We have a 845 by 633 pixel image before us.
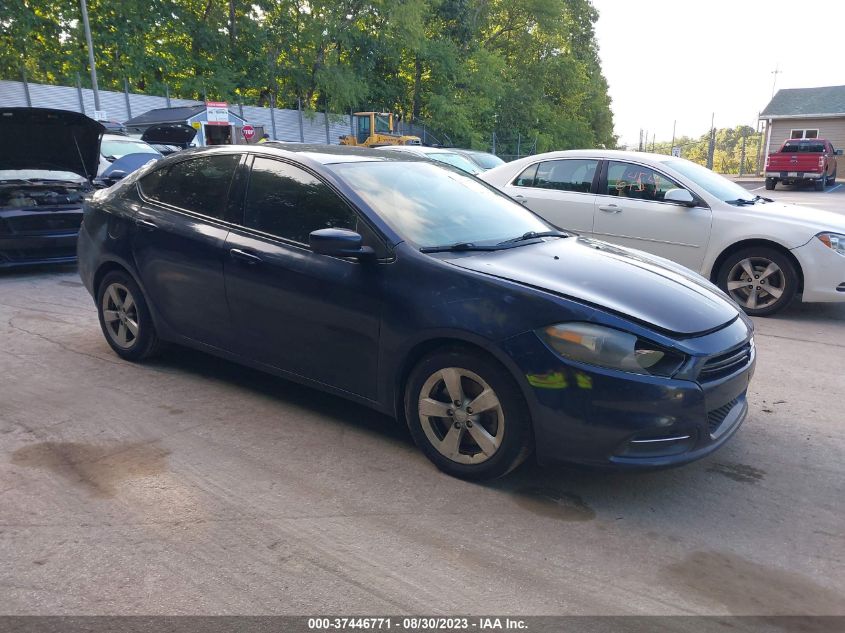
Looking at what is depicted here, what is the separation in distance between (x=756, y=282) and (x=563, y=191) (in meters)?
2.32

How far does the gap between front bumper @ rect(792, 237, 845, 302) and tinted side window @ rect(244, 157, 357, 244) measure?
4.94m

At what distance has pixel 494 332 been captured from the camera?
→ 123 inches

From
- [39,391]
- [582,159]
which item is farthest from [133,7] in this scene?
[39,391]

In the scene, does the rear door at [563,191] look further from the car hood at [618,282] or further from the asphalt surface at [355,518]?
the car hood at [618,282]

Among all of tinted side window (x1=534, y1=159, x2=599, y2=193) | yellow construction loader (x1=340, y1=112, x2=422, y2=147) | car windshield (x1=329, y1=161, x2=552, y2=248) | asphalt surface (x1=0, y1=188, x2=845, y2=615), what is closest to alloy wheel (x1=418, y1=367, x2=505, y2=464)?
asphalt surface (x1=0, y1=188, x2=845, y2=615)

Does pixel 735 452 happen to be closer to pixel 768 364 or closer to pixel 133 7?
pixel 768 364

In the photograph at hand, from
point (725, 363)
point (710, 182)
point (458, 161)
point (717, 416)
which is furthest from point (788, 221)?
point (458, 161)

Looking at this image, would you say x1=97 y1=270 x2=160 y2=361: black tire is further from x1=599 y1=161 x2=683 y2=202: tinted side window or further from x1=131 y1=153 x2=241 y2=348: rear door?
x1=599 y1=161 x2=683 y2=202: tinted side window

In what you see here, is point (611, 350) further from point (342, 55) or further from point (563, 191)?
point (342, 55)

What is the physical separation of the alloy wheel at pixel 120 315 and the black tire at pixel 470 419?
2.51 meters

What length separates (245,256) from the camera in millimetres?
4059

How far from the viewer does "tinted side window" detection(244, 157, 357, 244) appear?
12.5 ft

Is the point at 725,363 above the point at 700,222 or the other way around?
the other way around

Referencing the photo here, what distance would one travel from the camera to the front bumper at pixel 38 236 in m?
7.84
